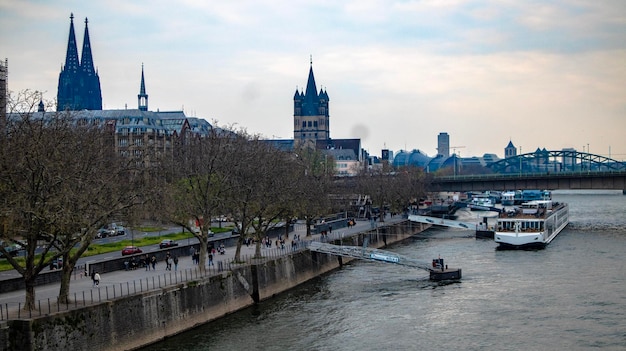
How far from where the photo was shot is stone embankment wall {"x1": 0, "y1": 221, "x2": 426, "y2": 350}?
1604 inches

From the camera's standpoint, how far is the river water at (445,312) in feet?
162

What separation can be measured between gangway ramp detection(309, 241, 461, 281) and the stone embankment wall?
15.2ft

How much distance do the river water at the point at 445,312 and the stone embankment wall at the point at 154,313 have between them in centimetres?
96

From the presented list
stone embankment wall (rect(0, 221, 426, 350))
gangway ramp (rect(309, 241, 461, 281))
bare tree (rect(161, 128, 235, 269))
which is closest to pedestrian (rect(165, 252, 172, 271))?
bare tree (rect(161, 128, 235, 269))

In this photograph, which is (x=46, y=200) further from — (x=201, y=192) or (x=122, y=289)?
(x=201, y=192)

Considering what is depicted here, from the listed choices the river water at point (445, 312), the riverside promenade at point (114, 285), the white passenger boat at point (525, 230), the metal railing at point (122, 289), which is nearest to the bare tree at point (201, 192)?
the metal railing at point (122, 289)

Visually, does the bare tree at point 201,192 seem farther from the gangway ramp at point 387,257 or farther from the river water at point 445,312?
the gangway ramp at point 387,257

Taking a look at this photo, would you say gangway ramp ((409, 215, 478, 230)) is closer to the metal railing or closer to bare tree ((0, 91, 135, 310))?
the metal railing

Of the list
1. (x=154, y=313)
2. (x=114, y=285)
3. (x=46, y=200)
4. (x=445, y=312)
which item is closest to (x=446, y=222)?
(x=445, y=312)

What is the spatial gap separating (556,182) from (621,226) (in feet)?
55.8

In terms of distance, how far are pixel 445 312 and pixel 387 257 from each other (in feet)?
62.8

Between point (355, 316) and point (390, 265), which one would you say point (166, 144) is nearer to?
point (390, 265)

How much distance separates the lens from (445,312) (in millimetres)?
57781

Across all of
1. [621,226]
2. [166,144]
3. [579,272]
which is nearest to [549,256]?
[579,272]
